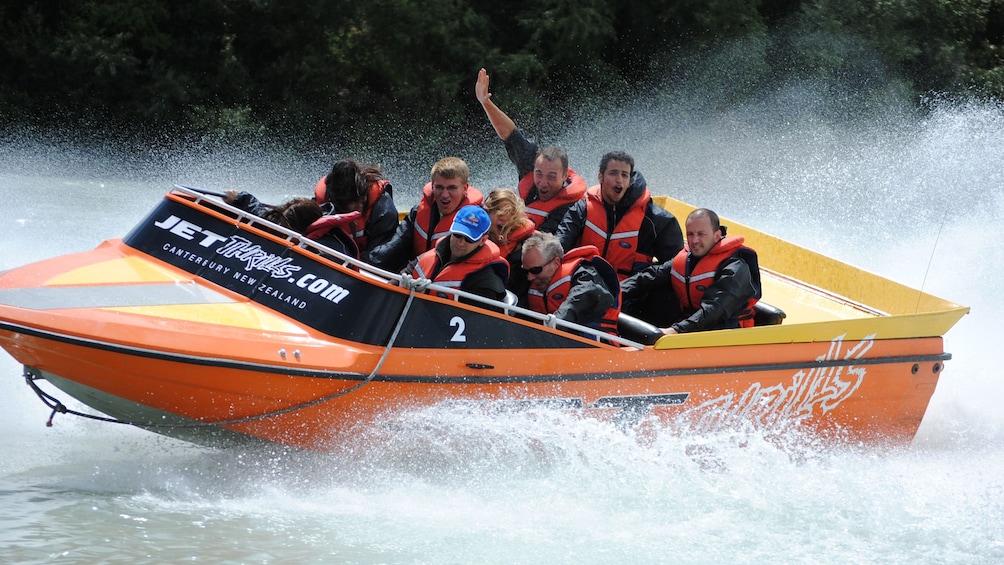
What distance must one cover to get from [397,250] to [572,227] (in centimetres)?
89

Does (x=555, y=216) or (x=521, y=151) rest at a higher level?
(x=521, y=151)

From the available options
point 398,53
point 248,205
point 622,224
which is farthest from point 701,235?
point 398,53

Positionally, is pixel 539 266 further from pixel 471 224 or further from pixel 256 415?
pixel 256 415

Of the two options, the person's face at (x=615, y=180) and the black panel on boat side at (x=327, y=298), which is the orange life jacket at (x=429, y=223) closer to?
the person's face at (x=615, y=180)

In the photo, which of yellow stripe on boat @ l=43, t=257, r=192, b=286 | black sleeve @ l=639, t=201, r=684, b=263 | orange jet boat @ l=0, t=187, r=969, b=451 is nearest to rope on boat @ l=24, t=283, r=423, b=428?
orange jet boat @ l=0, t=187, r=969, b=451

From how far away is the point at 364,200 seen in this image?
5160 millimetres

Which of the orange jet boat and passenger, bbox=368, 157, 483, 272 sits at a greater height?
passenger, bbox=368, 157, 483, 272

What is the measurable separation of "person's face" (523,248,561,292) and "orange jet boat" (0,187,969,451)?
0.28 meters

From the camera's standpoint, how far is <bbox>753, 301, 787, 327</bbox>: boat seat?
5.13 meters

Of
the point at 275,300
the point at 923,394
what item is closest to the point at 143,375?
the point at 275,300

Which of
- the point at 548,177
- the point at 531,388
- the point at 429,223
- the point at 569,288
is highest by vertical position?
the point at 548,177

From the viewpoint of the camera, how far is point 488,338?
428 cm

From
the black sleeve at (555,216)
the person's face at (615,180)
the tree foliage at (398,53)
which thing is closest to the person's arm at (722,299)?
the person's face at (615,180)

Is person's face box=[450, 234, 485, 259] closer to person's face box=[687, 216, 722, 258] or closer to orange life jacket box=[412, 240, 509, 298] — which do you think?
orange life jacket box=[412, 240, 509, 298]
